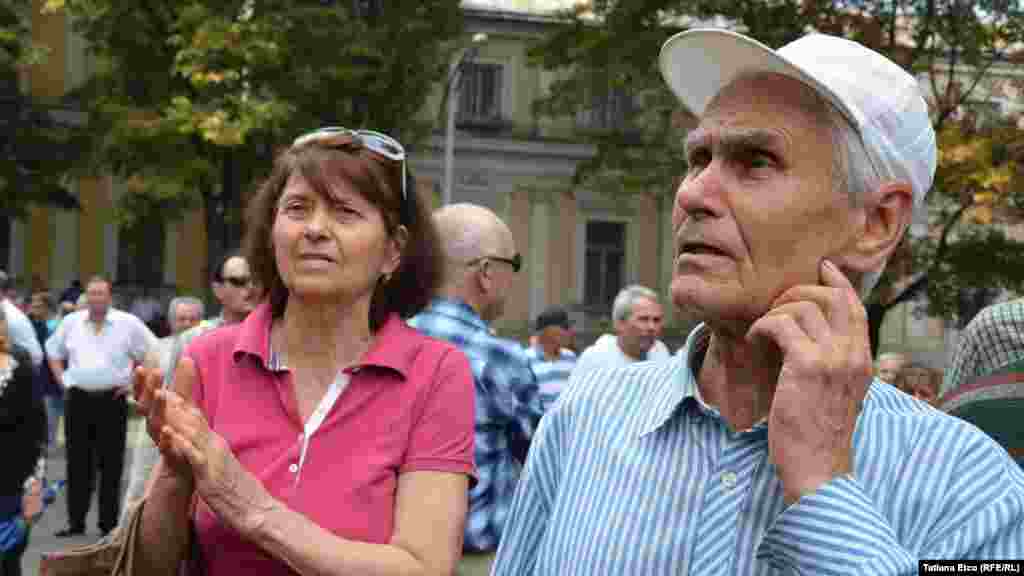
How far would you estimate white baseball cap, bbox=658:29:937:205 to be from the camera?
2.04 metres

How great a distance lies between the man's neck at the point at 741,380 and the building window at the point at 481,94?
4150 cm

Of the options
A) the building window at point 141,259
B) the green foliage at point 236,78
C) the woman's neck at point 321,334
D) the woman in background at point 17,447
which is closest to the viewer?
the woman's neck at point 321,334

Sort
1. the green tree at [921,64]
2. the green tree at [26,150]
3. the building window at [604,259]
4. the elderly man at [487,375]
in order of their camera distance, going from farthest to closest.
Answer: the building window at [604,259]
the green tree at [26,150]
the green tree at [921,64]
the elderly man at [487,375]

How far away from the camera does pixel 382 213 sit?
11.7 ft

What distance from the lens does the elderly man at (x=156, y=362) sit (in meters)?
7.81

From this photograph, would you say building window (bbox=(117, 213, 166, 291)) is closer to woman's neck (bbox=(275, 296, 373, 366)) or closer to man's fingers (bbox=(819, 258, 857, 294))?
woman's neck (bbox=(275, 296, 373, 366))

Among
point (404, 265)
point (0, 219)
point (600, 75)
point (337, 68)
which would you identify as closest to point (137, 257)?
point (0, 219)

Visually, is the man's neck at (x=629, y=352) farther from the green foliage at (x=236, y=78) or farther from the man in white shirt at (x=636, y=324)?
the green foliage at (x=236, y=78)

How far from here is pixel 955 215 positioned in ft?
66.3

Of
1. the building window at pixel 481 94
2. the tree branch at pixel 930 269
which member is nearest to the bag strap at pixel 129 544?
the tree branch at pixel 930 269

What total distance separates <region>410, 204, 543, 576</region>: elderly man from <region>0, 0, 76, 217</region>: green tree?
30.7 m

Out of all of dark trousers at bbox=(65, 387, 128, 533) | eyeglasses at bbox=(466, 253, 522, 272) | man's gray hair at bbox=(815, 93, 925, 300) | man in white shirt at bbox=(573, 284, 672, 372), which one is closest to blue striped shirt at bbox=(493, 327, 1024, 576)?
man's gray hair at bbox=(815, 93, 925, 300)

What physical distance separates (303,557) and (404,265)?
3.06ft

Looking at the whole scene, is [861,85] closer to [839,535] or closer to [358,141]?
[839,535]
